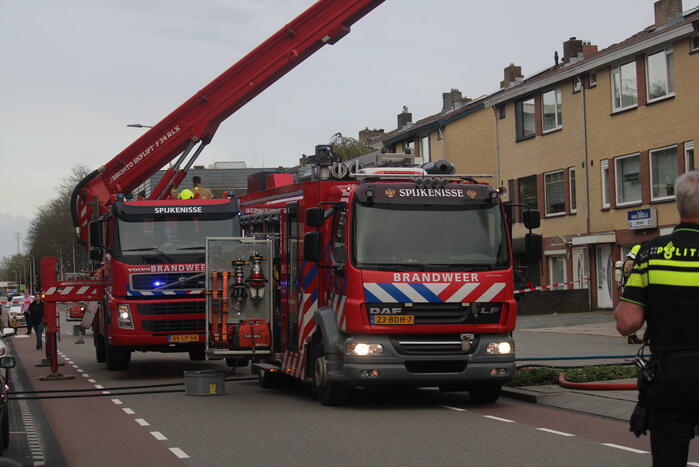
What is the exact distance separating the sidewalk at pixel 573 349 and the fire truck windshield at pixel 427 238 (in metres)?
1.93

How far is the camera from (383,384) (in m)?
13.3

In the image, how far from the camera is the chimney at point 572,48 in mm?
44156

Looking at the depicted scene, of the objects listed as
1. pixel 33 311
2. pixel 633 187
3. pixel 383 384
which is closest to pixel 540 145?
pixel 633 187

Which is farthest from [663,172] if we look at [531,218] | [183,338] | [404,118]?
[404,118]

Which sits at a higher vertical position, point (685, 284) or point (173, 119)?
point (173, 119)

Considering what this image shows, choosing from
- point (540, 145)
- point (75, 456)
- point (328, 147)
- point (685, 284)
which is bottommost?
point (75, 456)

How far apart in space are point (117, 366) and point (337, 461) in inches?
481

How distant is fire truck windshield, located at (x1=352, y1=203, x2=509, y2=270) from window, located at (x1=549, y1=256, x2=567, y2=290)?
1019 inches

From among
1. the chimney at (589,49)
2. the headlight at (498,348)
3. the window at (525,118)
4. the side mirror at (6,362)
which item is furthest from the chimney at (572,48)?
the side mirror at (6,362)

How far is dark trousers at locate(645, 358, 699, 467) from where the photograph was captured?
527cm

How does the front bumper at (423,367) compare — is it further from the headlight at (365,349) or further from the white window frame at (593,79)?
the white window frame at (593,79)

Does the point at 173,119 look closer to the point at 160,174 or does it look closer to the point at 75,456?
the point at 160,174

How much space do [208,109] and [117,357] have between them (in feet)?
16.7

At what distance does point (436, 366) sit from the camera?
13.5 metres
